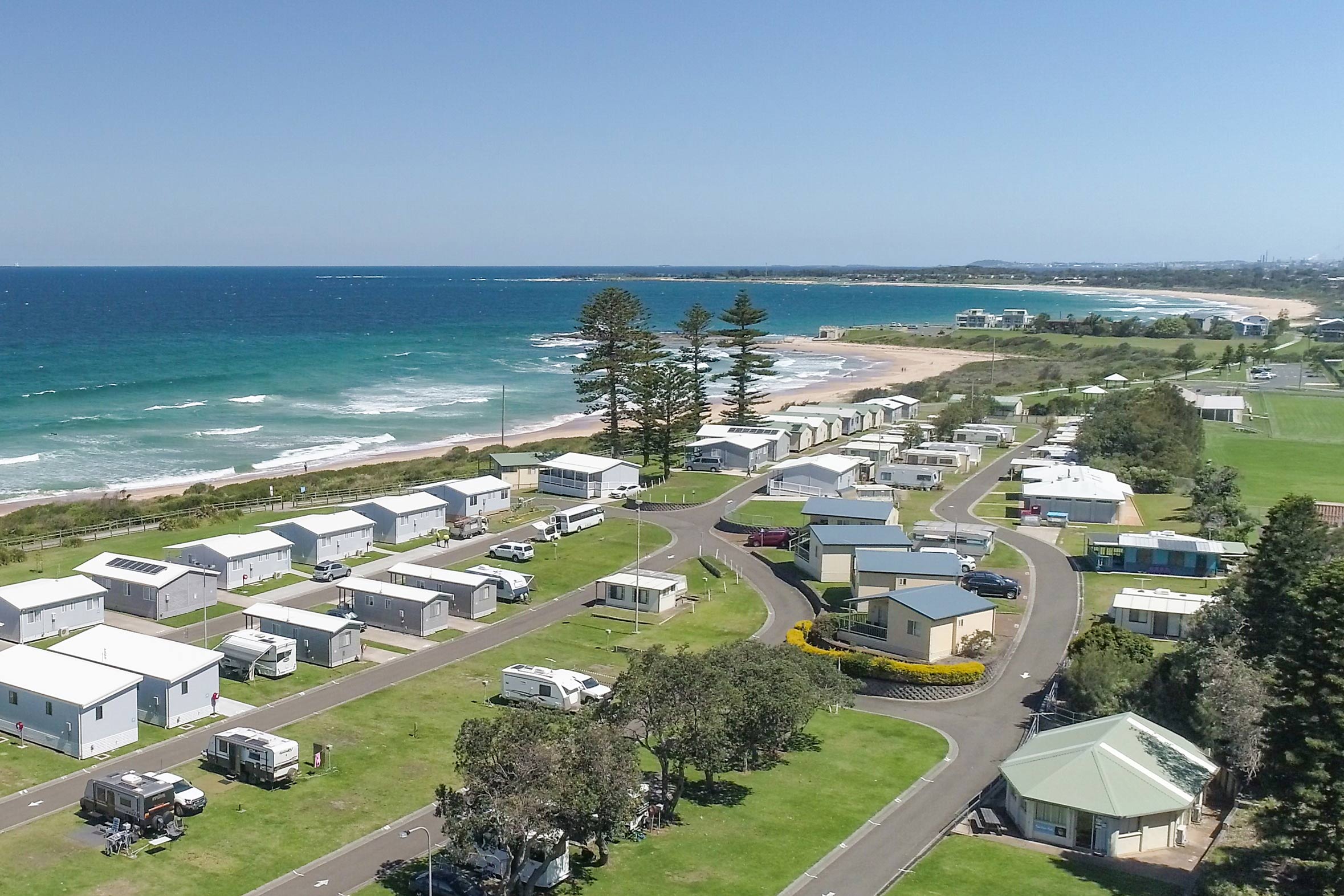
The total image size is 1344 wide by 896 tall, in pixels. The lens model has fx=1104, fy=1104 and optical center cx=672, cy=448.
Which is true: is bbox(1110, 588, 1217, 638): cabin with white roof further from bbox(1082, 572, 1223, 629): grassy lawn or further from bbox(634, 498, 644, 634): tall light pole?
bbox(634, 498, 644, 634): tall light pole

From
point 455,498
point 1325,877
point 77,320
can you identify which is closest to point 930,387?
point 455,498

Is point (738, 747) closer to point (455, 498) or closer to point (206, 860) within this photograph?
point (206, 860)

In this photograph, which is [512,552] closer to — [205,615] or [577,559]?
[577,559]

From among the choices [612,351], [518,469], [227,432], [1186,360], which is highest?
[612,351]

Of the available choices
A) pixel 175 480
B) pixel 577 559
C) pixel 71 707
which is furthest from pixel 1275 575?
pixel 175 480

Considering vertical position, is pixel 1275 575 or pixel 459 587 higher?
pixel 1275 575

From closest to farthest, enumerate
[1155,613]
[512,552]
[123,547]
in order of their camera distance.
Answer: [1155,613]
[123,547]
[512,552]
